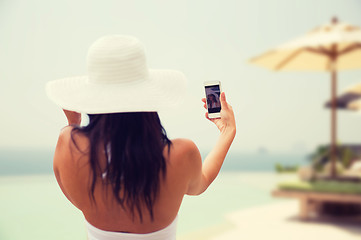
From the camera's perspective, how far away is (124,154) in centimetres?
93

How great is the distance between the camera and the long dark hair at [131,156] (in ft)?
3.04

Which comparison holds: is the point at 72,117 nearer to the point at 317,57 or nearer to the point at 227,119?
the point at 227,119

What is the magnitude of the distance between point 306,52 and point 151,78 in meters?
5.07

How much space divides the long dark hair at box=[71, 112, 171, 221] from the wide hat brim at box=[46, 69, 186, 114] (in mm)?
33

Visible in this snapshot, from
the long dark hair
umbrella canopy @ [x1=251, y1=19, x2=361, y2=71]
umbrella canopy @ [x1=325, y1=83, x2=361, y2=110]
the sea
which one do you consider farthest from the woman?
umbrella canopy @ [x1=325, y1=83, x2=361, y2=110]

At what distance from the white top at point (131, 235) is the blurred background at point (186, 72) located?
781cm

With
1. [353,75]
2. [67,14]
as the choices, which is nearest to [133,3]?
[67,14]

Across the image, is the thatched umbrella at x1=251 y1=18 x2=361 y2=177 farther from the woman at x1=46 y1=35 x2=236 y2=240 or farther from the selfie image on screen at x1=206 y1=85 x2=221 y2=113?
the woman at x1=46 y1=35 x2=236 y2=240

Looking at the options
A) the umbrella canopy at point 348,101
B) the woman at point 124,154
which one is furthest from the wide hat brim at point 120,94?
the umbrella canopy at point 348,101

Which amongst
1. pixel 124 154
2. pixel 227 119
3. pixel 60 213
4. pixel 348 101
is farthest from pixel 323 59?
pixel 124 154

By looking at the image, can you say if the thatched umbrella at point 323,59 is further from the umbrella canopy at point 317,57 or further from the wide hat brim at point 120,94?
the wide hat brim at point 120,94

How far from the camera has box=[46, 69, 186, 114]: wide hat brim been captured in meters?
0.96

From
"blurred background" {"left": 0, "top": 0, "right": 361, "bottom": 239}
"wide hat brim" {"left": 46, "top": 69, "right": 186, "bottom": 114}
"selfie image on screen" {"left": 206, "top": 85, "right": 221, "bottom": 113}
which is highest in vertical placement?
"wide hat brim" {"left": 46, "top": 69, "right": 186, "bottom": 114}

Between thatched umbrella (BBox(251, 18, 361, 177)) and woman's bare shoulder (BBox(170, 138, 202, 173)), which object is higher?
woman's bare shoulder (BBox(170, 138, 202, 173))
